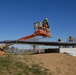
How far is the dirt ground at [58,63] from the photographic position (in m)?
19.3

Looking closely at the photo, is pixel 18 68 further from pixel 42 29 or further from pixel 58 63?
pixel 42 29

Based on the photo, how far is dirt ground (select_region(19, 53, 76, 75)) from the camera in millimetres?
19334

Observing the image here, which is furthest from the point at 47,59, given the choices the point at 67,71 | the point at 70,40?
the point at 70,40

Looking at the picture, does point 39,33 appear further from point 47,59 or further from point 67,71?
point 67,71

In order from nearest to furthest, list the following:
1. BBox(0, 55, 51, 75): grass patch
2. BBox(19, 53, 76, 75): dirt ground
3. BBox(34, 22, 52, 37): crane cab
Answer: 1. BBox(0, 55, 51, 75): grass patch
2. BBox(19, 53, 76, 75): dirt ground
3. BBox(34, 22, 52, 37): crane cab

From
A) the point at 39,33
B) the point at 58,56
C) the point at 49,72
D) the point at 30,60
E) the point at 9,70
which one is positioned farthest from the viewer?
the point at 39,33

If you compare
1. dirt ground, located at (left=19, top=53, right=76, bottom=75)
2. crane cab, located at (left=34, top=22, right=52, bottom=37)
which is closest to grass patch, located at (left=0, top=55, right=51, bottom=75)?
dirt ground, located at (left=19, top=53, right=76, bottom=75)

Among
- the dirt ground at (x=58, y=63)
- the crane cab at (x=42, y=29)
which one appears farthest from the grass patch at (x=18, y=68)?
the crane cab at (x=42, y=29)

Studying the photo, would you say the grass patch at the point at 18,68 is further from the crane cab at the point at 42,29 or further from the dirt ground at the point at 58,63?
the crane cab at the point at 42,29

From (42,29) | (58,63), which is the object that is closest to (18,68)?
(58,63)

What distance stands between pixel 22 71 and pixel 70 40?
14.1 metres

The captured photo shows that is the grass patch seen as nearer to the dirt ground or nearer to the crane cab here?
the dirt ground

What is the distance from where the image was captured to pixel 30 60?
20734 millimetres

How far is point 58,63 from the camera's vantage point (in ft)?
69.3
